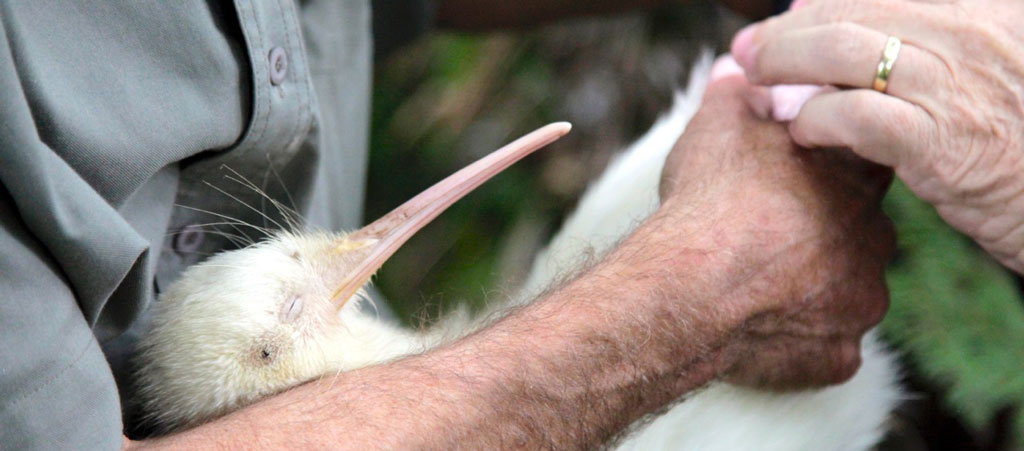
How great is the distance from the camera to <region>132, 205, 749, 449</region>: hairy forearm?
0.81 m

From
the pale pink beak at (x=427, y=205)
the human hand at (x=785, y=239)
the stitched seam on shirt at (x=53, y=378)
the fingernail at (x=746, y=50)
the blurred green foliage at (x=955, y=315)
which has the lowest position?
the blurred green foliage at (x=955, y=315)

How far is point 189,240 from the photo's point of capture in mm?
1086

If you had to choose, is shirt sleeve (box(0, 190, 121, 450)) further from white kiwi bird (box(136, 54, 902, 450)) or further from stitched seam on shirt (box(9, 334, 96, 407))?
white kiwi bird (box(136, 54, 902, 450))

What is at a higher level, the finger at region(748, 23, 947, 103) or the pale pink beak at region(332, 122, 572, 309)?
the finger at region(748, 23, 947, 103)

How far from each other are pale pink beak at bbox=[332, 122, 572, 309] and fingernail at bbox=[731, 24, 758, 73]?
10.5 inches

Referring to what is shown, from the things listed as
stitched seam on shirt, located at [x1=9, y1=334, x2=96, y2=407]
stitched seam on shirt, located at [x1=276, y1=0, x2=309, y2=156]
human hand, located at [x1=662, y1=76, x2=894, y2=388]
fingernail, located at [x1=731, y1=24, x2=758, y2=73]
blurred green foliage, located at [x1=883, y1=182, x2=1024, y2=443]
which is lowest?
blurred green foliage, located at [x1=883, y1=182, x2=1024, y2=443]

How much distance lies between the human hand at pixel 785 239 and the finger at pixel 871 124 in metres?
0.09

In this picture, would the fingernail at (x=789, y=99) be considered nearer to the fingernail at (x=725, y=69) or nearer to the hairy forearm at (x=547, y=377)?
the fingernail at (x=725, y=69)

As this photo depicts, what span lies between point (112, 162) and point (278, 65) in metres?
0.26

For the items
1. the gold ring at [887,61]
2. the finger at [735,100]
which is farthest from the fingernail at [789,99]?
the gold ring at [887,61]

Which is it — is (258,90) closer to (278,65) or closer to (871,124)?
(278,65)

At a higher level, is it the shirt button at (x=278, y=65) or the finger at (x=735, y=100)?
the shirt button at (x=278, y=65)

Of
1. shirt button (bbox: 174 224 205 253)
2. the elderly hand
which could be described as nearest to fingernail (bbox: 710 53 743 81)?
the elderly hand

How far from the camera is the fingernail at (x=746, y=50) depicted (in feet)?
3.79
